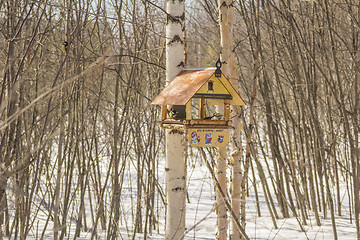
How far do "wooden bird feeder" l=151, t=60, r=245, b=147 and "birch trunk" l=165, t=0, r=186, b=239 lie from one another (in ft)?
0.26

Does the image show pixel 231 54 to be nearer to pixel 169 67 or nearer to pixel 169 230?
pixel 169 67

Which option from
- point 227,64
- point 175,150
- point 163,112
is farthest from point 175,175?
point 227,64

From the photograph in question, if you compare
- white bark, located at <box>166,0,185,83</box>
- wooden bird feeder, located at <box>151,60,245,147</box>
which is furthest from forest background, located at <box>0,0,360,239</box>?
wooden bird feeder, located at <box>151,60,245,147</box>

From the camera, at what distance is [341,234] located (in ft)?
13.9

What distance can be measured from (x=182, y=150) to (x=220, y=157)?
76cm

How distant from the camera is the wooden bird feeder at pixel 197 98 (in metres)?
2.23

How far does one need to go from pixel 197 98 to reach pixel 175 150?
35 centimetres

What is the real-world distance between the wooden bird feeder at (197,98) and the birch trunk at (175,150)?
0.08 m

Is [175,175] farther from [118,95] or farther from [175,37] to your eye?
[118,95]

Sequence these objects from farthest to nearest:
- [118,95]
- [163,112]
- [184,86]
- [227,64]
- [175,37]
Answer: [118,95], [227,64], [163,112], [175,37], [184,86]

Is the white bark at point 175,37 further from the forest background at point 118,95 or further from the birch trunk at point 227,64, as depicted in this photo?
the birch trunk at point 227,64

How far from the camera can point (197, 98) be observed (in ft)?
7.79

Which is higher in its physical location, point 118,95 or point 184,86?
point 118,95

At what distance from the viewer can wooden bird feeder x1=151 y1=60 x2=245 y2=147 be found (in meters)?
2.23
